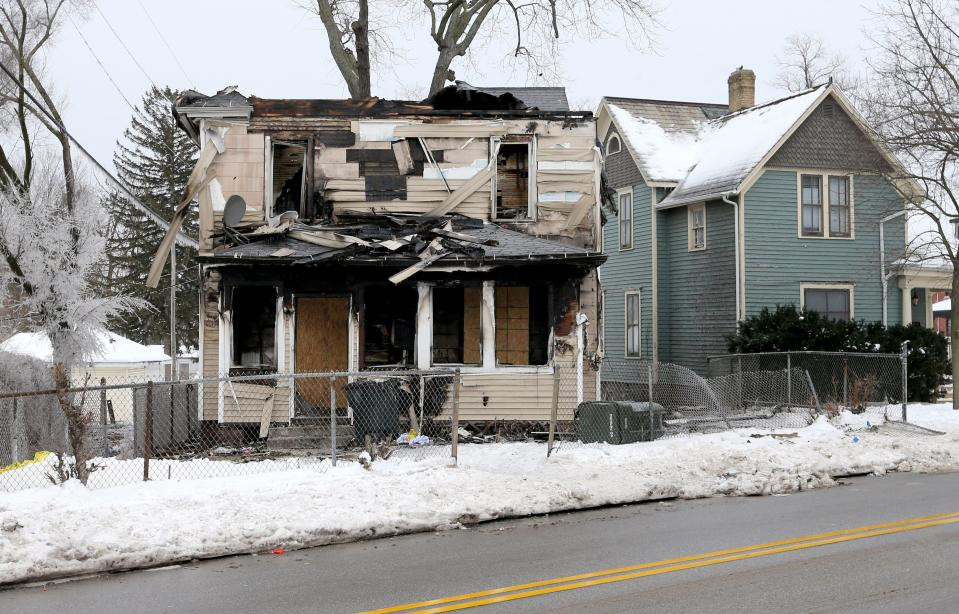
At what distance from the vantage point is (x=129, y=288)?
47.5 meters

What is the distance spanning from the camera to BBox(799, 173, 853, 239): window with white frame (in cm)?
2611

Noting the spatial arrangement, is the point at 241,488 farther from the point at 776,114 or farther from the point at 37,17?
the point at 37,17

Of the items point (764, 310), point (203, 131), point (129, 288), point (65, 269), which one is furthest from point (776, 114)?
point (129, 288)

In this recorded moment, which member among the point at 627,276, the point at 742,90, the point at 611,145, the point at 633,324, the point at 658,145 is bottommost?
the point at 633,324

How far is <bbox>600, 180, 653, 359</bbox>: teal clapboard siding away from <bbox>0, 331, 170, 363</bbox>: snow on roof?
1512 cm

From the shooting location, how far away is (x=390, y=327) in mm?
18406

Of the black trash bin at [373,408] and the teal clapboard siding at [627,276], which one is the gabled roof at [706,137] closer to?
the teal clapboard siding at [627,276]

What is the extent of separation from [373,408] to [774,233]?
46.7 ft

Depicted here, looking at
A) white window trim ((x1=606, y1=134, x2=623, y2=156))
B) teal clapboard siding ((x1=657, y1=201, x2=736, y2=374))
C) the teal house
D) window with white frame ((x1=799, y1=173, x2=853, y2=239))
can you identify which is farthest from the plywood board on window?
white window trim ((x1=606, y1=134, x2=623, y2=156))

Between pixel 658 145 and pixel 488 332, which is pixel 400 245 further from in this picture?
pixel 658 145

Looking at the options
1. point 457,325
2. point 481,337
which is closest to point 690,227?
point 457,325

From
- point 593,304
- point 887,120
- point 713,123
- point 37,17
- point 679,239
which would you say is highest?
point 37,17

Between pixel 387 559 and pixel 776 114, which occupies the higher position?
pixel 776 114

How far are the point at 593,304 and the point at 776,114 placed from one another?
12036 millimetres
